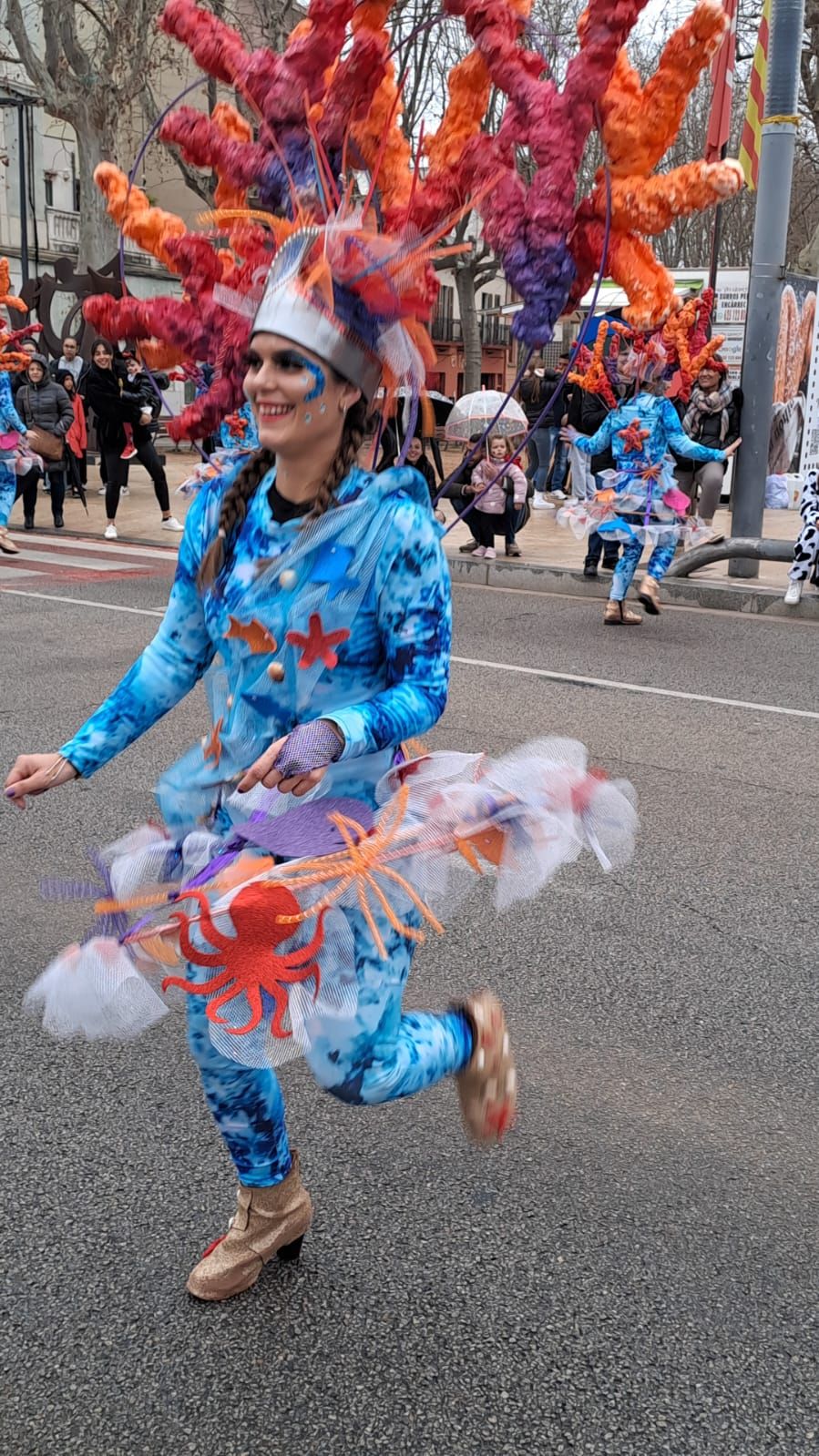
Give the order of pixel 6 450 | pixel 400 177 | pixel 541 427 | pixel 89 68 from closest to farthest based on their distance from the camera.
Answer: pixel 400 177, pixel 6 450, pixel 541 427, pixel 89 68

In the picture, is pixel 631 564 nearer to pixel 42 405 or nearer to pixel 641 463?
pixel 641 463

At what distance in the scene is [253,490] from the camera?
7.56ft

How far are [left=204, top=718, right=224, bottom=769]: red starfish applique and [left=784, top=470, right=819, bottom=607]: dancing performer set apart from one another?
345 inches

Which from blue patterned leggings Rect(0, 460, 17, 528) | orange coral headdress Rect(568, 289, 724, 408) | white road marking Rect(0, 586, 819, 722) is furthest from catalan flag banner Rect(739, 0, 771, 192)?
blue patterned leggings Rect(0, 460, 17, 528)

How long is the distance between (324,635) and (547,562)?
10.7 meters

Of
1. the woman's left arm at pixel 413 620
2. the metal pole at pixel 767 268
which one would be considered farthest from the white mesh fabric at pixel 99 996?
the metal pole at pixel 767 268

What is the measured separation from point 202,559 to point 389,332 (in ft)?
1.60

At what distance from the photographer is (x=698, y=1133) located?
9.72ft

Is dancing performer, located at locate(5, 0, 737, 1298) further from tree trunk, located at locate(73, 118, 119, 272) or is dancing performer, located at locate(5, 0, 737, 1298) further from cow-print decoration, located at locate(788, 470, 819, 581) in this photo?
tree trunk, located at locate(73, 118, 119, 272)

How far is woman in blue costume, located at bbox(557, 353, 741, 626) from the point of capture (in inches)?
360

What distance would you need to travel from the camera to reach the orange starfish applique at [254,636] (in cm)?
215

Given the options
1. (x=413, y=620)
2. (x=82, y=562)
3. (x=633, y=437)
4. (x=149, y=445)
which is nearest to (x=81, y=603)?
(x=82, y=562)

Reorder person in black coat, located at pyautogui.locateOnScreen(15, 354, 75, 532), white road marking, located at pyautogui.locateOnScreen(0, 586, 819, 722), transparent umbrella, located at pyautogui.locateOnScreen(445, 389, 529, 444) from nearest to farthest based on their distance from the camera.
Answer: transparent umbrella, located at pyautogui.locateOnScreen(445, 389, 529, 444)
white road marking, located at pyautogui.locateOnScreen(0, 586, 819, 722)
person in black coat, located at pyautogui.locateOnScreen(15, 354, 75, 532)

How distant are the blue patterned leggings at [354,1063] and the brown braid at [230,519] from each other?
24.8 inches
